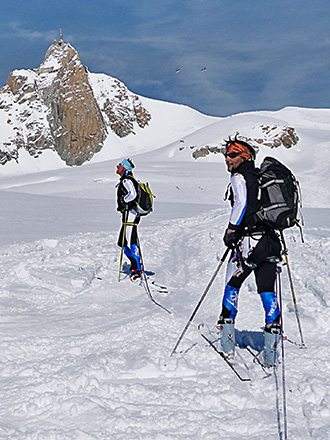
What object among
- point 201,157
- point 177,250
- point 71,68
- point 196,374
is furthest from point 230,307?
point 71,68

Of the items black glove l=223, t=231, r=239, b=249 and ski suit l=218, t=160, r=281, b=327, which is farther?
black glove l=223, t=231, r=239, b=249

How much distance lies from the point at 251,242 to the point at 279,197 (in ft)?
2.02

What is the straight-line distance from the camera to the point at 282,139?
245ft

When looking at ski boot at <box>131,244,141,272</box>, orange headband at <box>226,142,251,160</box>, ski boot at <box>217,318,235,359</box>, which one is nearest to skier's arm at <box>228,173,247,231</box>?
orange headband at <box>226,142,251,160</box>

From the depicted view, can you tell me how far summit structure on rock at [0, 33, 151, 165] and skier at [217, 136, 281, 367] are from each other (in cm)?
10351

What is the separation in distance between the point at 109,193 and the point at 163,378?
31.6 m

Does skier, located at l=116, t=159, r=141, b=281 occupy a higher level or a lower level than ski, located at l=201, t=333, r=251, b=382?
higher

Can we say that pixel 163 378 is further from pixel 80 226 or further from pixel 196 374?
pixel 80 226

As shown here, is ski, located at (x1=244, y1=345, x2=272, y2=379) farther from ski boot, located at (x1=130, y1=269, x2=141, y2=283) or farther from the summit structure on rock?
the summit structure on rock

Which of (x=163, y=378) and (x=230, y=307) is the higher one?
(x=230, y=307)

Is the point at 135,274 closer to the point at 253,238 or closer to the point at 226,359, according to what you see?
the point at 226,359

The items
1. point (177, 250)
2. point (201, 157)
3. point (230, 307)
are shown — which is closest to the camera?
point (230, 307)

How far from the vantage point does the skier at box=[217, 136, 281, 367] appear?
4355 mm

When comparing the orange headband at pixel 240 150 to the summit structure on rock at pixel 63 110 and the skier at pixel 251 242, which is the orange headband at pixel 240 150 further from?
the summit structure on rock at pixel 63 110
